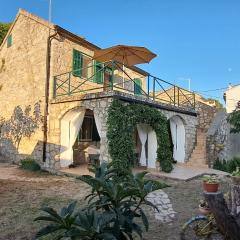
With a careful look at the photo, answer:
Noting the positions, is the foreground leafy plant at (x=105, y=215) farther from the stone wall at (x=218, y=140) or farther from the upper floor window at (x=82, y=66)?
the stone wall at (x=218, y=140)

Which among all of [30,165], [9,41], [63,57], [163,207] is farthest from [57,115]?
[163,207]

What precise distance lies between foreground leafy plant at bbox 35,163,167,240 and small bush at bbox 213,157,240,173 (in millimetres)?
10599

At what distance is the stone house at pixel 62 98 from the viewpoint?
12.3 metres

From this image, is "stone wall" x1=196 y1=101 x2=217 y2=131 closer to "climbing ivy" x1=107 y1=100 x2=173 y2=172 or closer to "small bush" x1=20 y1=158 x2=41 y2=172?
"climbing ivy" x1=107 y1=100 x2=173 y2=172

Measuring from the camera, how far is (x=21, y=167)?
13.6 meters

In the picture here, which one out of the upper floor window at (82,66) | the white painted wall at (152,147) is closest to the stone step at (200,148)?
the white painted wall at (152,147)

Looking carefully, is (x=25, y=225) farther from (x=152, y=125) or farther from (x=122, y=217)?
(x=152, y=125)

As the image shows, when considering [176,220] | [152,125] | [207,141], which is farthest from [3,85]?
[176,220]

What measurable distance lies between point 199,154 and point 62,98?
23.9 feet

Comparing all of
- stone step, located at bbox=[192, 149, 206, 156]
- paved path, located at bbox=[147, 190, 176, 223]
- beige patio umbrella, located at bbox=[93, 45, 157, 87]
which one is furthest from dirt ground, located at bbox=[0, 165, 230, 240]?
beige patio umbrella, located at bbox=[93, 45, 157, 87]

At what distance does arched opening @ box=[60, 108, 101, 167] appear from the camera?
12656 millimetres

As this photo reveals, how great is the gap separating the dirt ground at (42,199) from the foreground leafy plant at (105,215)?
1749 mm

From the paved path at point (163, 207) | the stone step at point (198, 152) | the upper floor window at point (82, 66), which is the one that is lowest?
the paved path at point (163, 207)

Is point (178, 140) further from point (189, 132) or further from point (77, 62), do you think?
point (77, 62)
